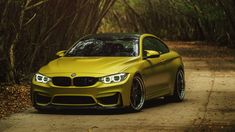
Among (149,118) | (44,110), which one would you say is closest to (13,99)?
(44,110)

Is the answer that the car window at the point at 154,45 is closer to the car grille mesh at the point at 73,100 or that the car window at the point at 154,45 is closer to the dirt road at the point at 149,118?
the dirt road at the point at 149,118

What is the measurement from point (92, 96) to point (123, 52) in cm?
167

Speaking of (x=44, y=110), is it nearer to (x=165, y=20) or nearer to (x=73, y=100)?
(x=73, y=100)

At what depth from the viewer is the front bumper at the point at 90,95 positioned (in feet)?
41.6

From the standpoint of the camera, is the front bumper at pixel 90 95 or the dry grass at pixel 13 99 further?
the dry grass at pixel 13 99

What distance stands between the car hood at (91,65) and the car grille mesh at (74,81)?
0.14 meters

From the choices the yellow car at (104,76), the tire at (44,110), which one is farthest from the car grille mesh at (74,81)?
the tire at (44,110)

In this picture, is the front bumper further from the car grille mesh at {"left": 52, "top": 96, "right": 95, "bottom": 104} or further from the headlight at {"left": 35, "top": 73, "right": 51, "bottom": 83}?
the headlight at {"left": 35, "top": 73, "right": 51, "bottom": 83}

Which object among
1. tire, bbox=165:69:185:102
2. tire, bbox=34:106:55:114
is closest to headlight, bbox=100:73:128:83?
tire, bbox=34:106:55:114

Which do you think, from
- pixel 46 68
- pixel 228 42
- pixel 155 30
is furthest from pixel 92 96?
pixel 155 30

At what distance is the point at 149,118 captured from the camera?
→ 40.7 ft

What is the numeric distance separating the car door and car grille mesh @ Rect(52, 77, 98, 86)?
1.38 m

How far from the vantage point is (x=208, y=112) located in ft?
44.0

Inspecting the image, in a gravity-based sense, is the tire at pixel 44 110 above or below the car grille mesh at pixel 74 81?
below
